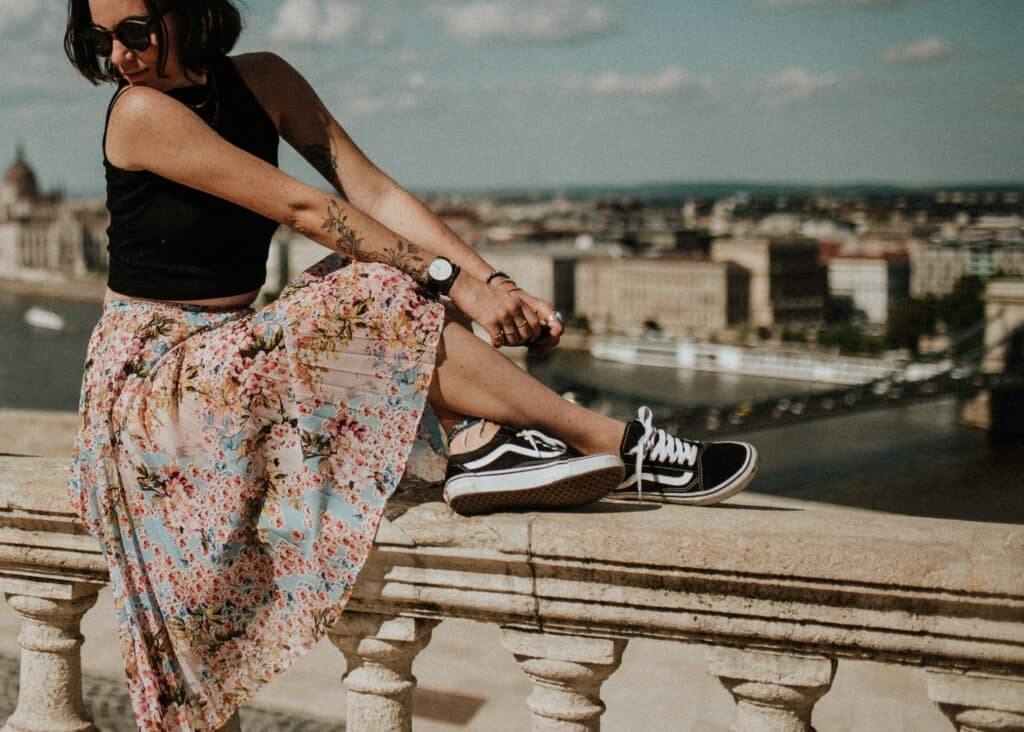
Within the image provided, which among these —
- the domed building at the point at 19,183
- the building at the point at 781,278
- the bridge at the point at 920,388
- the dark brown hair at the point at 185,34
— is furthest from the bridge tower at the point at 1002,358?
the domed building at the point at 19,183

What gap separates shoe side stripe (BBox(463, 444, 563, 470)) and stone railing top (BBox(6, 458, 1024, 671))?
3 cm

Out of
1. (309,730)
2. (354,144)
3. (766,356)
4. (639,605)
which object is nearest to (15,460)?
(354,144)

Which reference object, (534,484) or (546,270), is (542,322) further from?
(546,270)

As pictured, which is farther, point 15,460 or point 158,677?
point 15,460

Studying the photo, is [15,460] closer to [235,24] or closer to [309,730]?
[235,24]

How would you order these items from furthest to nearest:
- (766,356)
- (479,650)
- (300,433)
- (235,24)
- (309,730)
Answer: (766,356), (479,650), (309,730), (235,24), (300,433)

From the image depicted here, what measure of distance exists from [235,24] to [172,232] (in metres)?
0.14

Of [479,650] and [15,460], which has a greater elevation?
[15,460]

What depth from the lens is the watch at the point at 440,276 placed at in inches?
30.4

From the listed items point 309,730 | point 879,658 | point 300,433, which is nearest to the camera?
point 879,658

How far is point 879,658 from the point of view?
624mm

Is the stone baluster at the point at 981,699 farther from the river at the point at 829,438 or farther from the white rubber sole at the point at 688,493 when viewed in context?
the river at the point at 829,438

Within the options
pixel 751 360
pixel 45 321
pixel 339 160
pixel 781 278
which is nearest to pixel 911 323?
pixel 751 360

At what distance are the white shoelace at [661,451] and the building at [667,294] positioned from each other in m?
30.7
